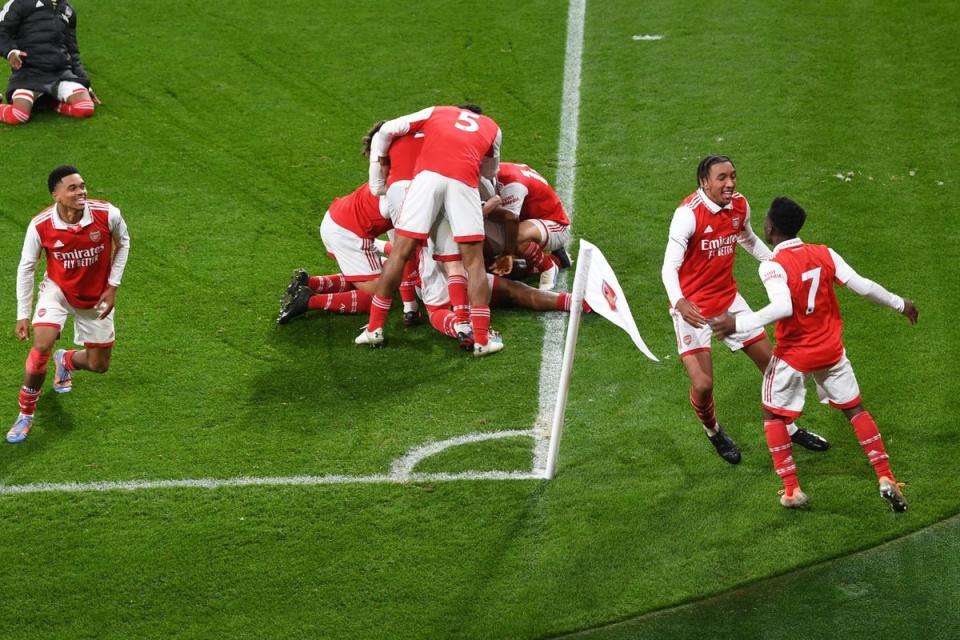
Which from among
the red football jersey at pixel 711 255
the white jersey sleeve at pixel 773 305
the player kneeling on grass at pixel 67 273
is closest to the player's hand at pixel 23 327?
the player kneeling on grass at pixel 67 273

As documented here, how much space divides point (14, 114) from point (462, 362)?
6292 millimetres

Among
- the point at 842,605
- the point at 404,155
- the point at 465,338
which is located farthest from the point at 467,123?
the point at 842,605

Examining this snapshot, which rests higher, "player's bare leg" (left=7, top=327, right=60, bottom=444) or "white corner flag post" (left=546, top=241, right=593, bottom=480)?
"white corner flag post" (left=546, top=241, right=593, bottom=480)

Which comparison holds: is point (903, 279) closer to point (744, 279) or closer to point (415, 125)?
point (744, 279)

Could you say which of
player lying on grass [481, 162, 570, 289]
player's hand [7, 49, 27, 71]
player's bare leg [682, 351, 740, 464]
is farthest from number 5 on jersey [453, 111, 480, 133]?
player's hand [7, 49, 27, 71]

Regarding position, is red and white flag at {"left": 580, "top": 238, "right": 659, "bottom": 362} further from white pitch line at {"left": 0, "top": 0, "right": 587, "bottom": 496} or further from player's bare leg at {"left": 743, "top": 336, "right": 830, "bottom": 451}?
white pitch line at {"left": 0, "top": 0, "right": 587, "bottom": 496}

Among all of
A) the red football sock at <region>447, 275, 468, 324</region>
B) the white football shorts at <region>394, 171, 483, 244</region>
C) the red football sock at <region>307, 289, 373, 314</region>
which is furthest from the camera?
the red football sock at <region>307, 289, 373, 314</region>

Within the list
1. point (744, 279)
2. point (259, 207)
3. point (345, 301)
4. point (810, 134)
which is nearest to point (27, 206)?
point (259, 207)

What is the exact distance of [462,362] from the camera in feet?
30.8

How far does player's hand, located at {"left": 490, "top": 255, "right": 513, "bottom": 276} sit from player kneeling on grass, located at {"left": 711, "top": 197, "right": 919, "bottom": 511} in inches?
120

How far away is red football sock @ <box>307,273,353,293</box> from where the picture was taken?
10156mm

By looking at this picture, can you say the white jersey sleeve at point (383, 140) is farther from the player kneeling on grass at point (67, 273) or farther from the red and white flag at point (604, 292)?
the red and white flag at point (604, 292)

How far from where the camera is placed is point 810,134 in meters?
12.5

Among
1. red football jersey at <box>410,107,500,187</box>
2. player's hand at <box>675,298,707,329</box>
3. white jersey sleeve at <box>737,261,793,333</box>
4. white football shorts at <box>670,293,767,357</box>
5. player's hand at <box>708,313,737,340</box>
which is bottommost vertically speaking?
white football shorts at <box>670,293,767,357</box>
